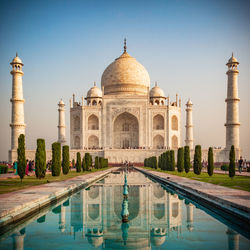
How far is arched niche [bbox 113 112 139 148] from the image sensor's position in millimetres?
34912

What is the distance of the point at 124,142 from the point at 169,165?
17355 mm

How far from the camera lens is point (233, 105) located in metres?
26.8

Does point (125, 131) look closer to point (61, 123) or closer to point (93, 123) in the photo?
point (93, 123)

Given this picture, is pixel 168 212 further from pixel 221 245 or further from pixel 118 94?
pixel 118 94

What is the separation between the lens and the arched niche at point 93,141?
3359cm

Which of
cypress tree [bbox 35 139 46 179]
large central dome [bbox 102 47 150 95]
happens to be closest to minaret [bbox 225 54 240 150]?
large central dome [bbox 102 47 150 95]

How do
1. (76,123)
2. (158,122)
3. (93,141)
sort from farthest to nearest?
(158,122) < (76,123) < (93,141)

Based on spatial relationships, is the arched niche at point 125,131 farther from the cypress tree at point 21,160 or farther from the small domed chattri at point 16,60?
the cypress tree at point 21,160

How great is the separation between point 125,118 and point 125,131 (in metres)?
1.52

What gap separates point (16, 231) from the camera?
391cm

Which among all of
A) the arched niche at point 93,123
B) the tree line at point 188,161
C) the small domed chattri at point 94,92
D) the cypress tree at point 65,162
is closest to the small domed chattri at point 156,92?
the small domed chattri at point 94,92

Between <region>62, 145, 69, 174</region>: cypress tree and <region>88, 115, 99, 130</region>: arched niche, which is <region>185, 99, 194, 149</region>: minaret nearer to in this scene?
<region>88, 115, 99, 130</region>: arched niche

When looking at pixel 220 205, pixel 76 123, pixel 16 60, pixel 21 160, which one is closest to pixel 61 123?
pixel 76 123

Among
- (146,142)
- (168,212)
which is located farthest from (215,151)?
(168,212)
